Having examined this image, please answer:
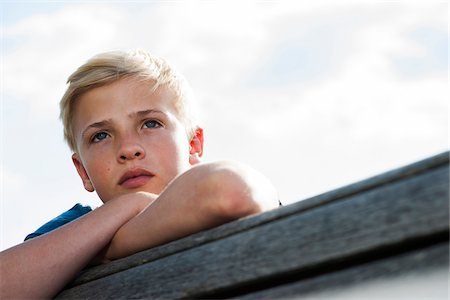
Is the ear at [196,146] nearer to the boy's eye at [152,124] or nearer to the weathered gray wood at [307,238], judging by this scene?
the boy's eye at [152,124]

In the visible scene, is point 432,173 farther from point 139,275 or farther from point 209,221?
point 139,275

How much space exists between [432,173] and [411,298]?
216 mm

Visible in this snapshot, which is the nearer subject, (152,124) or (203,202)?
(203,202)

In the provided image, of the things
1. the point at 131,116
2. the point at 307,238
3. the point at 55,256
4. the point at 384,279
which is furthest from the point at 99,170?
the point at 384,279

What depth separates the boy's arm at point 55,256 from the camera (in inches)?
84.7

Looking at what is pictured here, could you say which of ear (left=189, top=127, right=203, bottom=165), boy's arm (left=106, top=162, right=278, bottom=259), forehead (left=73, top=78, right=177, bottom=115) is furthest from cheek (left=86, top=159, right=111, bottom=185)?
boy's arm (left=106, top=162, right=278, bottom=259)

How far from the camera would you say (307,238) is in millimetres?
1450

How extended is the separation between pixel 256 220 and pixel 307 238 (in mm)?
186

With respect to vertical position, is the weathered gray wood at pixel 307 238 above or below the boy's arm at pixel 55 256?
below

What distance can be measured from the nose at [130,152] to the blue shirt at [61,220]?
0.99 ft

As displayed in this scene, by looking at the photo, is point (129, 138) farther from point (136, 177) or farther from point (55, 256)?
point (55, 256)

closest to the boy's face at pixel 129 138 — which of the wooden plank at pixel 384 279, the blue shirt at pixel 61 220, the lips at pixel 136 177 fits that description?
the lips at pixel 136 177

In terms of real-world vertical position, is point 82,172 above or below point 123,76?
below

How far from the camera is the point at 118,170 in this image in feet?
9.62
